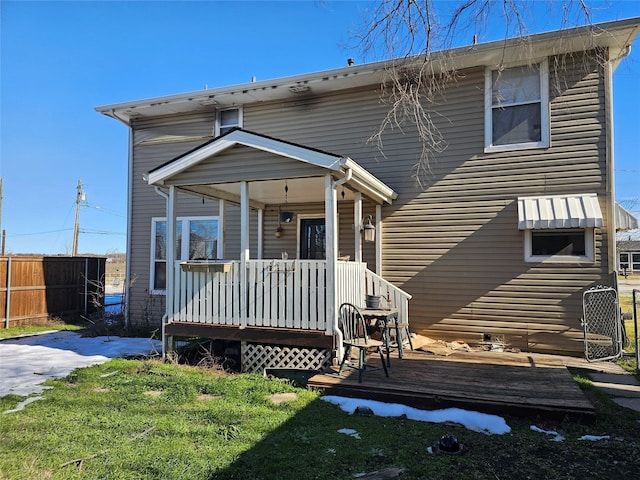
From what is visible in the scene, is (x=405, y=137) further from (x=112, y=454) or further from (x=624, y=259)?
(x=624, y=259)

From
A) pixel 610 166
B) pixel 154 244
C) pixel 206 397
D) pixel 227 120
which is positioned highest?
pixel 227 120

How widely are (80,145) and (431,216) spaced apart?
3297 centimetres

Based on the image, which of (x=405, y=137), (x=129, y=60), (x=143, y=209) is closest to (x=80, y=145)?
(x=129, y=60)

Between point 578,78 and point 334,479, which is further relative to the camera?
point 578,78

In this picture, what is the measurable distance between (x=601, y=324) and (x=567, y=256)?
1185mm

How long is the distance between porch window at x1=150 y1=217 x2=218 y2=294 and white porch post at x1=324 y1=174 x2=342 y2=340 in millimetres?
4586

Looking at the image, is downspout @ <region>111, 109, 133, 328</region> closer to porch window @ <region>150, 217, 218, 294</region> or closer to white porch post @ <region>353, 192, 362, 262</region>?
porch window @ <region>150, 217, 218, 294</region>

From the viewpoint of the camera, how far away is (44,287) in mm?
10922

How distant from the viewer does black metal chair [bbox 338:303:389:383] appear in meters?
4.82

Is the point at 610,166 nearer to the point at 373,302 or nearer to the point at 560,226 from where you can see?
the point at 560,226

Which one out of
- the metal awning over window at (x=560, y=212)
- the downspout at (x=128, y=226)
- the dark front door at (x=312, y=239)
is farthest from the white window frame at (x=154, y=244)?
the metal awning over window at (x=560, y=212)

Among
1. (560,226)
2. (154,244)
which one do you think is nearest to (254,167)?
(560,226)

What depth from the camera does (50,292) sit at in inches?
436

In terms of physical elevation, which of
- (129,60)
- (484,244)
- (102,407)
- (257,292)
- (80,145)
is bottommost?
(102,407)
